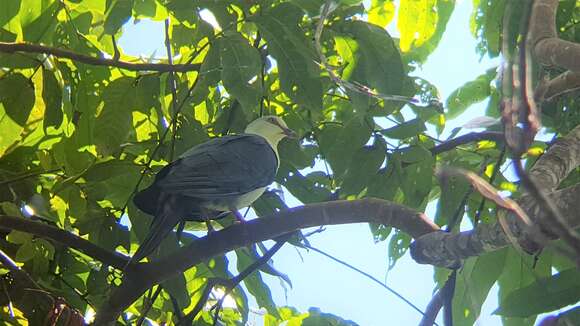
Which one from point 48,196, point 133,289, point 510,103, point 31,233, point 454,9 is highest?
point 454,9

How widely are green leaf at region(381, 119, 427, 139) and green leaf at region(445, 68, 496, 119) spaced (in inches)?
26.5

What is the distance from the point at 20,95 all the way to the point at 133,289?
1026mm

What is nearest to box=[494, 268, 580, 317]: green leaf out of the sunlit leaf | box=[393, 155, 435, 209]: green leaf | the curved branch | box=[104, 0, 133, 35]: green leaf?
the curved branch

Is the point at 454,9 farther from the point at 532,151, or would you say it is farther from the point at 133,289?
the point at 133,289

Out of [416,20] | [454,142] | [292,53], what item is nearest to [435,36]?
[416,20]

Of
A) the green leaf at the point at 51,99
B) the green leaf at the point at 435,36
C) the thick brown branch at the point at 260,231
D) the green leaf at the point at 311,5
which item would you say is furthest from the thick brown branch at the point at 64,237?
the green leaf at the point at 435,36

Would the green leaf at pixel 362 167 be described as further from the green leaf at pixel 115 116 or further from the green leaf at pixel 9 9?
the green leaf at pixel 9 9

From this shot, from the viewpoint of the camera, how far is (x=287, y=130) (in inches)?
144

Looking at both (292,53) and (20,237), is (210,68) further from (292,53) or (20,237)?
(20,237)

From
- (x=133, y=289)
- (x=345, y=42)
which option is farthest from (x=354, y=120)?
(x=133, y=289)

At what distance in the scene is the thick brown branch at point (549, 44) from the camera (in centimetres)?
209

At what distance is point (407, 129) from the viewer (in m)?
3.02

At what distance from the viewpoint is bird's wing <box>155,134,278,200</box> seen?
3221 mm

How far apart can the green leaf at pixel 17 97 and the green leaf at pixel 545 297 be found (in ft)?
6.85
